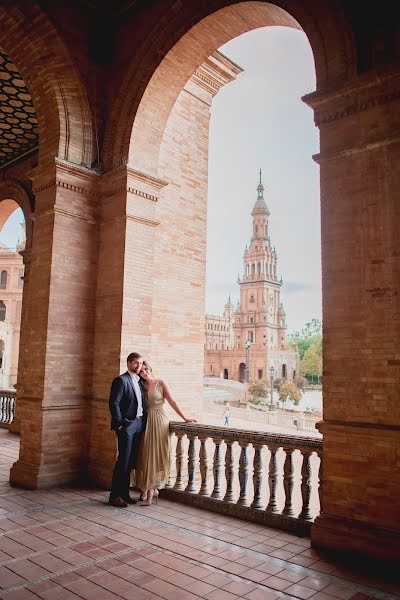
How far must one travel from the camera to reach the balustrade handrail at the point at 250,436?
18.1 feet

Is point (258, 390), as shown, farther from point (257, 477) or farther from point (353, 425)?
point (353, 425)

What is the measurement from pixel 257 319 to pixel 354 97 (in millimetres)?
81840

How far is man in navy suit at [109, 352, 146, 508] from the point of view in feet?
20.8

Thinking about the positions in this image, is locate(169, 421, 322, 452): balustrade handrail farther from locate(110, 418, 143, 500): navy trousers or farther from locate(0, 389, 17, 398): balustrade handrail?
locate(0, 389, 17, 398): balustrade handrail

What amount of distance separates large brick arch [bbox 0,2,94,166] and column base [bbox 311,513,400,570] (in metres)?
6.45

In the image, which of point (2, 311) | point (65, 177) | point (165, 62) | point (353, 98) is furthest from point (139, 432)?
point (2, 311)

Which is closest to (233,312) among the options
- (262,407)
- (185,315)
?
(262,407)

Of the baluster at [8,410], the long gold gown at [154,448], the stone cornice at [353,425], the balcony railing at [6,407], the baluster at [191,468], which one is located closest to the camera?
the stone cornice at [353,425]

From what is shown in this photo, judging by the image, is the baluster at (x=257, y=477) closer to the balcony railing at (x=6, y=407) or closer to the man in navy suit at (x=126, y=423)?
the man in navy suit at (x=126, y=423)

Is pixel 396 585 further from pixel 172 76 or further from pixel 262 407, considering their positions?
pixel 262 407

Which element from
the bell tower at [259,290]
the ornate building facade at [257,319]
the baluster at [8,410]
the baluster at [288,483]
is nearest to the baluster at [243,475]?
→ the baluster at [288,483]

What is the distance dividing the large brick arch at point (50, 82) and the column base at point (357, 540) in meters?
6.45

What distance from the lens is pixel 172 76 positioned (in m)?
7.82

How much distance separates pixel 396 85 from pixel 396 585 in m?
4.70
